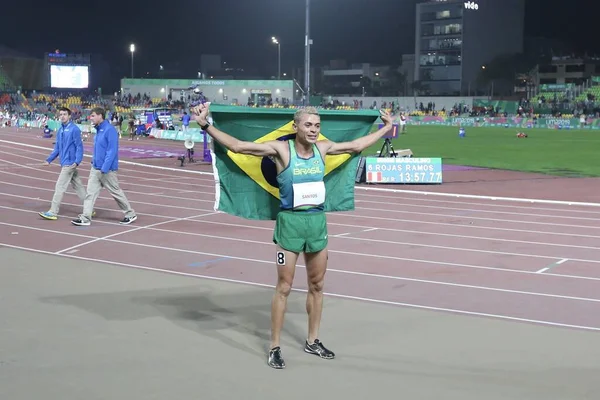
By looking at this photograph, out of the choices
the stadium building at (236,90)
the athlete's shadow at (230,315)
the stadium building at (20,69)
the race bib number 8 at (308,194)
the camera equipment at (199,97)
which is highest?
the stadium building at (20,69)

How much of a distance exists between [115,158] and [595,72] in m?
99.2

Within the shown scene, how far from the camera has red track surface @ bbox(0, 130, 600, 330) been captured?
8.41 metres

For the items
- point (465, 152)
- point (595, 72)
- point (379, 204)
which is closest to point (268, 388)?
point (379, 204)

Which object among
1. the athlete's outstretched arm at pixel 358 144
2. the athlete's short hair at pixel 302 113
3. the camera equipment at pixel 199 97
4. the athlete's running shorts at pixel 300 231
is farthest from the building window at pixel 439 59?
the athlete's running shorts at pixel 300 231

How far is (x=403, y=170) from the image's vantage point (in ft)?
67.4

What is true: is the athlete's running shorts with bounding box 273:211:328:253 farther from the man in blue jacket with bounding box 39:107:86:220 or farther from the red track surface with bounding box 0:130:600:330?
the man in blue jacket with bounding box 39:107:86:220

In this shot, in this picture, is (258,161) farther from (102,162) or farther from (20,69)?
(20,69)

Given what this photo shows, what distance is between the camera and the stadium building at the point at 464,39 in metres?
114

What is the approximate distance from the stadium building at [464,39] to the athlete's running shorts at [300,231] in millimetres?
108380

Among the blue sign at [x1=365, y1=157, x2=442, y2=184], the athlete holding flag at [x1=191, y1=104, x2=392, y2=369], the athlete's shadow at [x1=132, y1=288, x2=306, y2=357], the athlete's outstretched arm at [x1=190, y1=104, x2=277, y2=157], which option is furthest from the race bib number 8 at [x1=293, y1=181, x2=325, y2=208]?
the blue sign at [x1=365, y1=157, x2=442, y2=184]

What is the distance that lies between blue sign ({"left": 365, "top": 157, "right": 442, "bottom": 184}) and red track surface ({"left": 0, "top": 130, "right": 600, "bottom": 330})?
2.08m

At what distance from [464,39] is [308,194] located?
112504 millimetres

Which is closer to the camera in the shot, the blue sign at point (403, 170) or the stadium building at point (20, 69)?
the blue sign at point (403, 170)

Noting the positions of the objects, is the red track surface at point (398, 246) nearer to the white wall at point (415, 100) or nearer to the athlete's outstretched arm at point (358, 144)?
the athlete's outstretched arm at point (358, 144)
